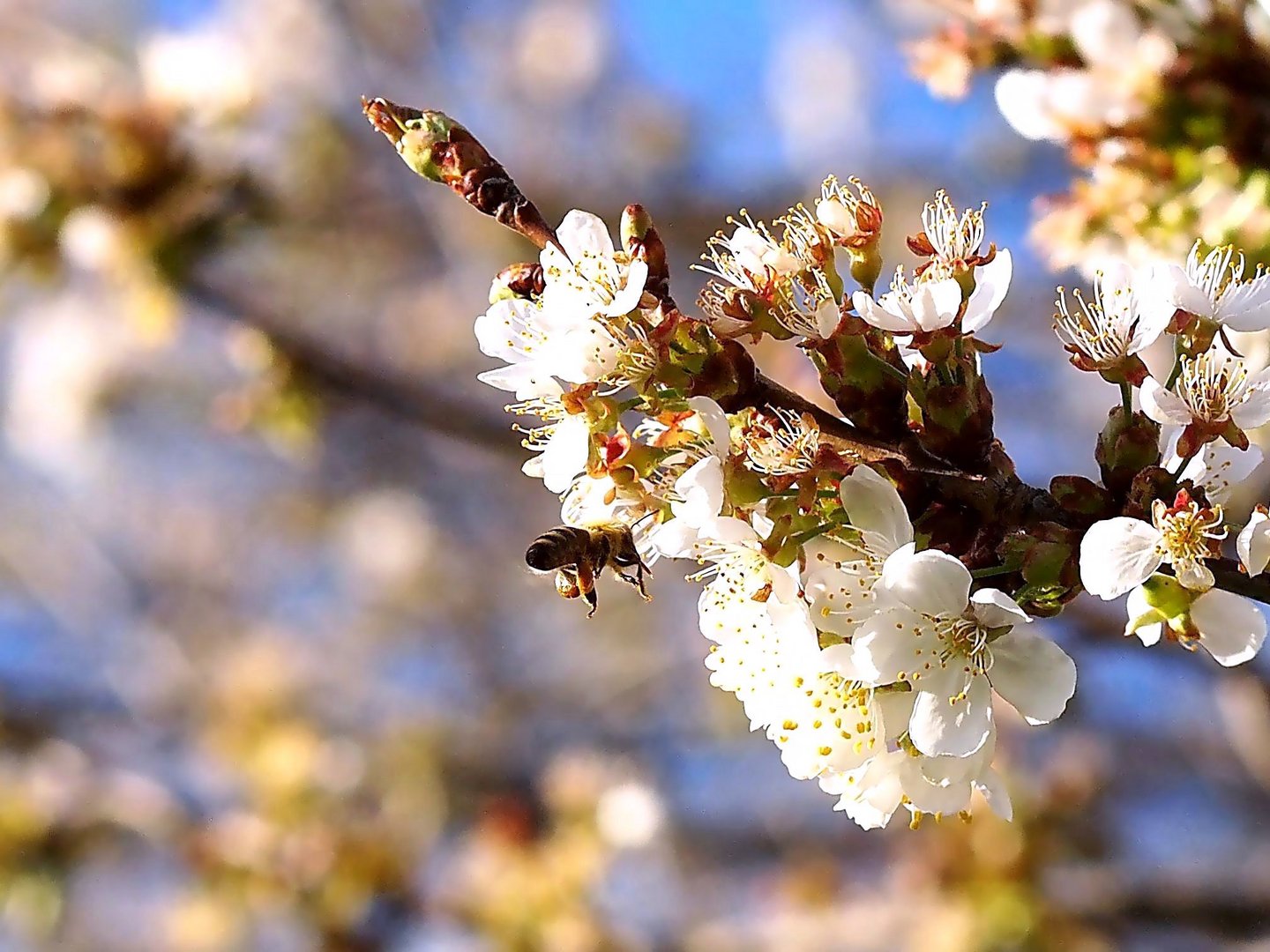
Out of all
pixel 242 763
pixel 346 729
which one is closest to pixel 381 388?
pixel 242 763

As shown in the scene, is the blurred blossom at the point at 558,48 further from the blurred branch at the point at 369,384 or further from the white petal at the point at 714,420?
the white petal at the point at 714,420

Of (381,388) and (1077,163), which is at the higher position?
(381,388)

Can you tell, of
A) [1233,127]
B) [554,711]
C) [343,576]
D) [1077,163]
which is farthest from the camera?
[343,576]

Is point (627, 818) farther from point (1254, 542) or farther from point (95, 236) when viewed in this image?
point (1254, 542)

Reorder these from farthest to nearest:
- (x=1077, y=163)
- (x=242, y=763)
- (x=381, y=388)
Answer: (x=242, y=763)
(x=381, y=388)
(x=1077, y=163)

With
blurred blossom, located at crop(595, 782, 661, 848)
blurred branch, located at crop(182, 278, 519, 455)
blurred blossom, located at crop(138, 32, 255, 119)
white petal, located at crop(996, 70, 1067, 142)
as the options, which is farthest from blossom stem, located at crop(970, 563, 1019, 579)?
blurred blossom, located at crop(138, 32, 255, 119)

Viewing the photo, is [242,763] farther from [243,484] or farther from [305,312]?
[243,484]

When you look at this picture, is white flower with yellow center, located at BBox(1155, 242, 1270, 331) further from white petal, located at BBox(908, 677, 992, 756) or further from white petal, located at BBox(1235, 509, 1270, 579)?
white petal, located at BBox(908, 677, 992, 756)

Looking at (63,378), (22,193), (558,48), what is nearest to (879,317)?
(22,193)
